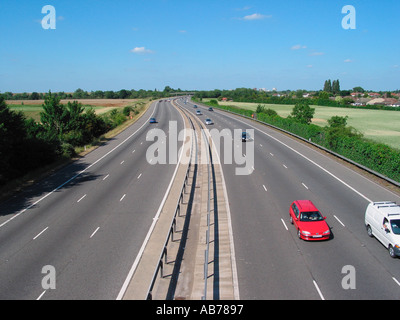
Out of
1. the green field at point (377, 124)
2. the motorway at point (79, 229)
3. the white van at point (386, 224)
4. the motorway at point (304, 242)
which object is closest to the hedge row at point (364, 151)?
the motorway at point (304, 242)

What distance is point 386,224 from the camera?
15.0 meters

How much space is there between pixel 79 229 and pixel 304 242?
38.0 feet

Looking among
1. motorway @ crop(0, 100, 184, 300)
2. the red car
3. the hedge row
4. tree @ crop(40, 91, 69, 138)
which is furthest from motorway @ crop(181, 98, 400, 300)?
tree @ crop(40, 91, 69, 138)

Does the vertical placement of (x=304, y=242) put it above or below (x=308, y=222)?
below

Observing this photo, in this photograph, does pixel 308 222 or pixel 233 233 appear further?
pixel 233 233

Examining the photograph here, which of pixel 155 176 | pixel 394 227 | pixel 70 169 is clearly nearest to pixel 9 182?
pixel 70 169

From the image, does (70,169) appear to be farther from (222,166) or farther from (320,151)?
(320,151)

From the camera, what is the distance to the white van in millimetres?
14175

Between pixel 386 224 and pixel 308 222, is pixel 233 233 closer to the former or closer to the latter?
pixel 308 222

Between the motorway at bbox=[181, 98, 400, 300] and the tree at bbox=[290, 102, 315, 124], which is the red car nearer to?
the motorway at bbox=[181, 98, 400, 300]

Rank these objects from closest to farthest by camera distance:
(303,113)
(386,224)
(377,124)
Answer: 1. (386,224)
2. (303,113)
3. (377,124)

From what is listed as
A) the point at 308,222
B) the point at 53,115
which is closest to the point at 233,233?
the point at 308,222

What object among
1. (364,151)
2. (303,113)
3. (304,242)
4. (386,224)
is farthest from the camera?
(303,113)

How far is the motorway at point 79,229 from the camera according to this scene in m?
12.6
